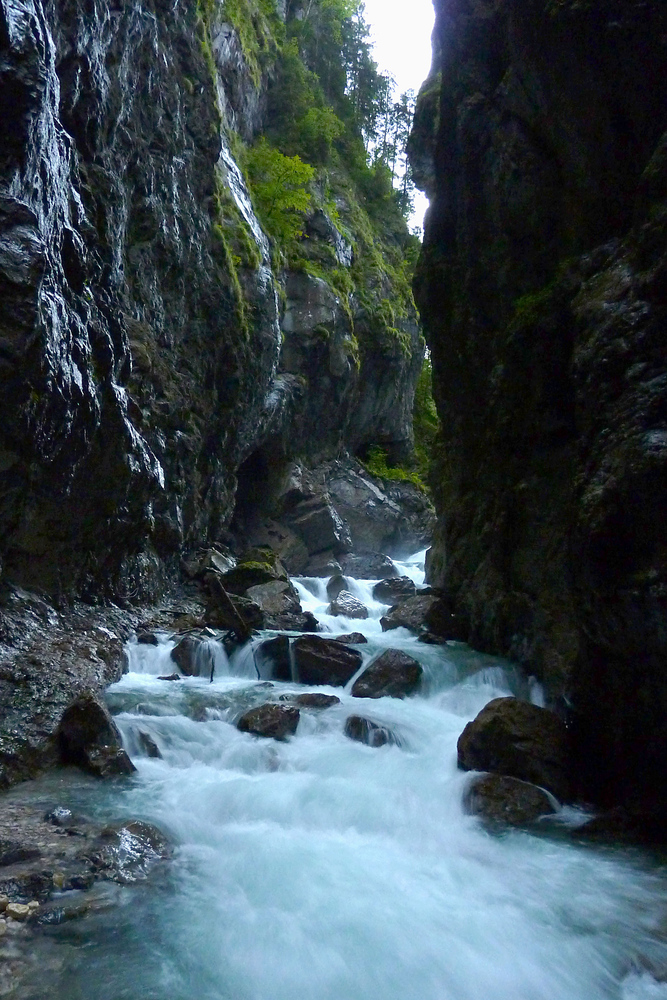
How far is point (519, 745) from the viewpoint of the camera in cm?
773

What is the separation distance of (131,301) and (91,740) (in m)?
10.3

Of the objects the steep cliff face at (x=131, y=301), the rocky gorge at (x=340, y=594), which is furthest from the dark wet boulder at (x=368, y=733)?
the steep cliff face at (x=131, y=301)

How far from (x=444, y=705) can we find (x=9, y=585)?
6688mm

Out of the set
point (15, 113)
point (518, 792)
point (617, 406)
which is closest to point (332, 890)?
point (518, 792)

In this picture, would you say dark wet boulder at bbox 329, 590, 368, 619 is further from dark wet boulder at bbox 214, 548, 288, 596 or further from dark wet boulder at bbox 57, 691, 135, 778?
dark wet boulder at bbox 57, 691, 135, 778

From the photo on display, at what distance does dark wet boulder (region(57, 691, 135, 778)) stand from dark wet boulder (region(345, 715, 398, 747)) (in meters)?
2.84

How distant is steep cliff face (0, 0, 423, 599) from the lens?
855cm

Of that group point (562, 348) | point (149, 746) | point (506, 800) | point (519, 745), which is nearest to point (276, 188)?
point (562, 348)

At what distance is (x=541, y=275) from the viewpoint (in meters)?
11.5

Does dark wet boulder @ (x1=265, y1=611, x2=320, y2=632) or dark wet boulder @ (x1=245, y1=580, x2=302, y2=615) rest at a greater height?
dark wet boulder @ (x1=245, y1=580, x2=302, y2=615)

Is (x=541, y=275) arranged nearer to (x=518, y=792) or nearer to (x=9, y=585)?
(x=518, y=792)

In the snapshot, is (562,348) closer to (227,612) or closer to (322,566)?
(227,612)

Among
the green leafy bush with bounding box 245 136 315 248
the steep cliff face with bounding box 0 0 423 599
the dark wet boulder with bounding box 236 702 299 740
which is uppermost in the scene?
the green leafy bush with bounding box 245 136 315 248

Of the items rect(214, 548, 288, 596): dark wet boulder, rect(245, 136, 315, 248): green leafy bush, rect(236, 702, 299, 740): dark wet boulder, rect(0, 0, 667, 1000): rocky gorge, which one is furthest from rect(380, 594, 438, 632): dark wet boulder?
rect(245, 136, 315, 248): green leafy bush
